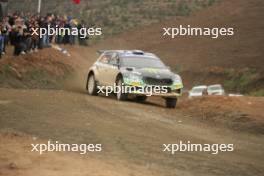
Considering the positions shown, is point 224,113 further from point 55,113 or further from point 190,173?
Result: point 190,173

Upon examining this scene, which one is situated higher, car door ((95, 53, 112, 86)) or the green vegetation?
car door ((95, 53, 112, 86))

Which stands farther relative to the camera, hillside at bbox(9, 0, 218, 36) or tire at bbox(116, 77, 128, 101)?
hillside at bbox(9, 0, 218, 36)

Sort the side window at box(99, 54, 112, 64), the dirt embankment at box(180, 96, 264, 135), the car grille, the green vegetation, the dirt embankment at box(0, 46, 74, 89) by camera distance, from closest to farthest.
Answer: the dirt embankment at box(180, 96, 264, 135) → the car grille → the side window at box(99, 54, 112, 64) → the dirt embankment at box(0, 46, 74, 89) → the green vegetation

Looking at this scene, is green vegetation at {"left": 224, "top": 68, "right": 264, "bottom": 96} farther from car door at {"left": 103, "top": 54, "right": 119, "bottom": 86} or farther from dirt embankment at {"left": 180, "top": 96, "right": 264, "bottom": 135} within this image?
car door at {"left": 103, "top": 54, "right": 119, "bottom": 86}

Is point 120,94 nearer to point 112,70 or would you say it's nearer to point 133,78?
point 133,78

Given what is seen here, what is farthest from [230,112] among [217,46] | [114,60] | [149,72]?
[217,46]

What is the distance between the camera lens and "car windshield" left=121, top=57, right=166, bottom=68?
67.6ft

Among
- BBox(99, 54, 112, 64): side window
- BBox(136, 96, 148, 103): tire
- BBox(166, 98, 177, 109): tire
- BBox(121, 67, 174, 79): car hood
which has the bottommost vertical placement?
BBox(136, 96, 148, 103): tire

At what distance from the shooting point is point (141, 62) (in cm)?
2089

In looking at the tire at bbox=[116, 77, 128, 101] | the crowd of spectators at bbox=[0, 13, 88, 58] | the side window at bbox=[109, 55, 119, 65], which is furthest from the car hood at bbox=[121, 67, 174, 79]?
the crowd of spectators at bbox=[0, 13, 88, 58]

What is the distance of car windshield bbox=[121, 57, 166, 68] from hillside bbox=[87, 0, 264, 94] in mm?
9809

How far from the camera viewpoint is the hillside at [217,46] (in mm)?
35406

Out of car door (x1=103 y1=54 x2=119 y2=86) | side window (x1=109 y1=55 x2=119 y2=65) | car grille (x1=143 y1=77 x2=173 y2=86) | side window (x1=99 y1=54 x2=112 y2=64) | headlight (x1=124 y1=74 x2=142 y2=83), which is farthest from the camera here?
side window (x1=99 y1=54 x2=112 y2=64)

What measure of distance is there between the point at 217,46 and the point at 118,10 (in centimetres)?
2323
